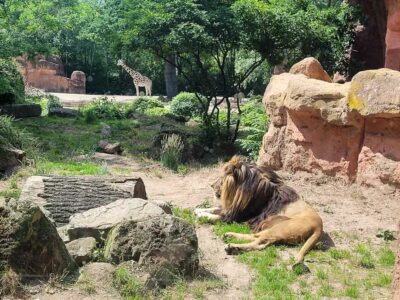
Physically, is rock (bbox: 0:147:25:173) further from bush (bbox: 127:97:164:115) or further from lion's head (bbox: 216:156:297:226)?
bush (bbox: 127:97:164:115)

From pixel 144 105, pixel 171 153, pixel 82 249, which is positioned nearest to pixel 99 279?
pixel 82 249

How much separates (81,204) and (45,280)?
240 cm

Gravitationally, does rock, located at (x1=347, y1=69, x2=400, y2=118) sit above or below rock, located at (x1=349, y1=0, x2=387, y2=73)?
below

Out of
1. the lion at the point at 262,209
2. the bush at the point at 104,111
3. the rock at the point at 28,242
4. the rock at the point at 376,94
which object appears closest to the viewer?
the rock at the point at 28,242

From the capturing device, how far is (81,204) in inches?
302

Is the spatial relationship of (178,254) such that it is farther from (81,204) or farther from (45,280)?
(81,204)

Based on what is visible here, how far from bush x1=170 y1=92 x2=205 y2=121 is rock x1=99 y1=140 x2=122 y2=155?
737 cm

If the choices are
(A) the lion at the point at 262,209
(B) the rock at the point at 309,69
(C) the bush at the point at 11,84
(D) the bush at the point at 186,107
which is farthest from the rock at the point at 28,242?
(D) the bush at the point at 186,107

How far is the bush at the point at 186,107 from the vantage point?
2222 centimetres

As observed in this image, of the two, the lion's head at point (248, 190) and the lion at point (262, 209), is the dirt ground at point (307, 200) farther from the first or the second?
the lion's head at point (248, 190)

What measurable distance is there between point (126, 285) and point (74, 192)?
9.77 ft

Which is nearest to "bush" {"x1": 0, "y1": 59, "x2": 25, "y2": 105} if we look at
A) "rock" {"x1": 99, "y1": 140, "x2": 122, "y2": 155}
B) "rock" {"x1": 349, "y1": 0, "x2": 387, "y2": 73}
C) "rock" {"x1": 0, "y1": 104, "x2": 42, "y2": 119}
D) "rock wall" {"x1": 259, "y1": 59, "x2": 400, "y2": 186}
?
"rock" {"x1": 0, "y1": 104, "x2": 42, "y2": 119}

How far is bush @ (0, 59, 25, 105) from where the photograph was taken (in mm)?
17141

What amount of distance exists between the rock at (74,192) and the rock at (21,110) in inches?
384
